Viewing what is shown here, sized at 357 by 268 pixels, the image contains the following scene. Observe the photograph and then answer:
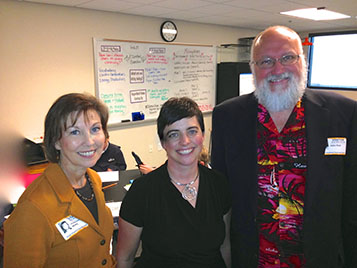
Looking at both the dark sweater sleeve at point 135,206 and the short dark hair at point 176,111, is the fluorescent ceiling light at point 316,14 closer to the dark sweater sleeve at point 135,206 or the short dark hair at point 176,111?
Answer: the short dark hair at point 176,111

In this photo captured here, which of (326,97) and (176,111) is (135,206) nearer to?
(176,111)

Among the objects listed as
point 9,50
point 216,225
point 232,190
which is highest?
point 9,50

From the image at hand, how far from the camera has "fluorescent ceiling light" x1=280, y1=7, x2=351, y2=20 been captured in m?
4.20

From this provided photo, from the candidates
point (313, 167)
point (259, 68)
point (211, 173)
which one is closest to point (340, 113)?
point (313, 167)

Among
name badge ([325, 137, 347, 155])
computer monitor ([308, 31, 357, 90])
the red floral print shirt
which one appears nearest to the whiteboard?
computer monitor ([308, 31, 357, 90])

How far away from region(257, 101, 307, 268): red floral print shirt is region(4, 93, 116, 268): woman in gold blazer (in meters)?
0.74

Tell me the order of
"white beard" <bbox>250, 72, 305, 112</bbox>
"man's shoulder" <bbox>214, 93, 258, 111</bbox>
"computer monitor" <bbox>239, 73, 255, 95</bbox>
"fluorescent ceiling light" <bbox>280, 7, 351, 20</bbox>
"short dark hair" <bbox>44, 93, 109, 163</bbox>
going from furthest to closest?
"computer monitor" <bbox>239, 73, 255, 95</bbox>, "fluorescent ceiling light" <bbox>280, 7, 351, 20</bbox>, "man's shoulder" <bbox>214, 93, 258, 111</bbox>, "white beard" <bbox>250, 72, 305, 112</bbox>, "short dark hair" <bbox>44, 93, 109, 163</bbox>

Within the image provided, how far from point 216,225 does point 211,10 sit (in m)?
3.33

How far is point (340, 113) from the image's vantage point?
1293 mm

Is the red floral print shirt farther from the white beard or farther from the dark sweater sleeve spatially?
the dark sweater sleeve

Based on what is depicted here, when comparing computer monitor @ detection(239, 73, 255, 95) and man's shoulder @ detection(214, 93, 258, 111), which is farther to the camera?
computer monitor @ detection(239, 73, 255, 95)

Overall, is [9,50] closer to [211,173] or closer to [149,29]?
[149,29]

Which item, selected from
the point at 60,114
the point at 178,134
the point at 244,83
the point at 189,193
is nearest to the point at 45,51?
the point at 60,114

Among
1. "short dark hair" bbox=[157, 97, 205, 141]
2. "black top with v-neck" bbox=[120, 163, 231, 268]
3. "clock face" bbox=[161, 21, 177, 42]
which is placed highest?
"clock face" bbox=[161, 21, 177, 42]
